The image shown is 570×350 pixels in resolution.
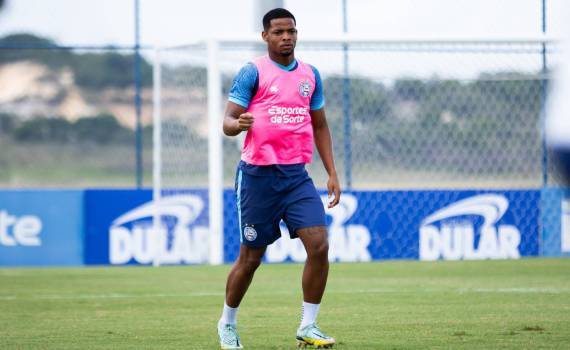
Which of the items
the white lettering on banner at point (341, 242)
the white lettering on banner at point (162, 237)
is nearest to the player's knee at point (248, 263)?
the white lettering on banner at point (341, 242)

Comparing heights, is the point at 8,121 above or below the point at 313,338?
above

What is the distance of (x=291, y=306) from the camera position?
10203 millimetres

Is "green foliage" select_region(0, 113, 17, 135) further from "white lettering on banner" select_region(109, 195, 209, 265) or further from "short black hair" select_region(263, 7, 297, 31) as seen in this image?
"short black hair" select_region(263, 7, 297, 31)

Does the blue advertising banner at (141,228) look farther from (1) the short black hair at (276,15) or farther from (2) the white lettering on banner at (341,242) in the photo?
(1) the short black hair at (276,15)

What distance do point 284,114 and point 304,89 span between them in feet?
0.73

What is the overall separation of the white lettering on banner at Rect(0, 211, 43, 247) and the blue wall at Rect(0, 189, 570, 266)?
14 millimetres

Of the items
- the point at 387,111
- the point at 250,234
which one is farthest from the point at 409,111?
the point at 250,234

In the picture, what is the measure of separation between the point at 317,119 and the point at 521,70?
10.7 m

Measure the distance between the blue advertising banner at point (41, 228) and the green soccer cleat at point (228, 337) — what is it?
30.2 feet

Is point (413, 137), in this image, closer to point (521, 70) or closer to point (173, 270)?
point (521, 70)

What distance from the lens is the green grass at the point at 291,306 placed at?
7695 millimetres

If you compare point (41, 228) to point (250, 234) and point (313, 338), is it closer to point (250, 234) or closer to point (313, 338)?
point (250, 234)

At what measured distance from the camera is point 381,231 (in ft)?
53.9

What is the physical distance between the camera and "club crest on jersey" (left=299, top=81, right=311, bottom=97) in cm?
732
